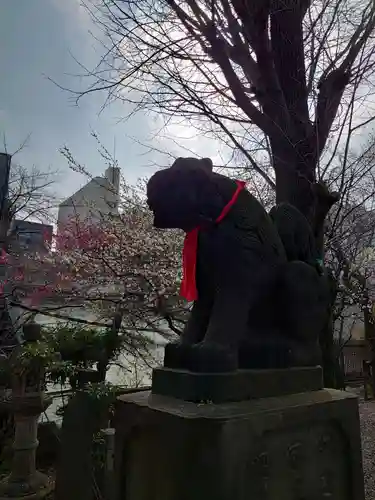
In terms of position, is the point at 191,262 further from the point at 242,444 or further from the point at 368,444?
the point at 368,444

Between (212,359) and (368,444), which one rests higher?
(212,359)

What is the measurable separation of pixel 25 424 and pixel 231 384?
2.43m

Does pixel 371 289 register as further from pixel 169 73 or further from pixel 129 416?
pixel 129 416

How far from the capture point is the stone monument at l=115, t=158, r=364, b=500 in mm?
1268

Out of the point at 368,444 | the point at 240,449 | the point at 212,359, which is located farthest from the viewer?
the point at 368,444

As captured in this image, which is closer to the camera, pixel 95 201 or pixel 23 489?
pixel 23 489

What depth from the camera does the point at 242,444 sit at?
1.27m

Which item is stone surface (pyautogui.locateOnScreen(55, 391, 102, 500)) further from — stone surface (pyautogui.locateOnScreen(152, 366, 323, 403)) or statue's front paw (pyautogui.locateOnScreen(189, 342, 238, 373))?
statue's front paw (pyautogui.locateOnScreen(189, 342, 238, 373))

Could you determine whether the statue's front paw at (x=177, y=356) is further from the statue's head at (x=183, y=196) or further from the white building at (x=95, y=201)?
the white building at (x=95, y=201)

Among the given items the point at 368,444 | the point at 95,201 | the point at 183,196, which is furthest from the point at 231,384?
the point at 95,201

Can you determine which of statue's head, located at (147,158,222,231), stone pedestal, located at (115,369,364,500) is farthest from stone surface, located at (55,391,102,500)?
statue's head, located at (147,158,222,231)

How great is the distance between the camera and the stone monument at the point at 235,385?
127 centimetres

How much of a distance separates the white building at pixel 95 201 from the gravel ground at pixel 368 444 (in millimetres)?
4650

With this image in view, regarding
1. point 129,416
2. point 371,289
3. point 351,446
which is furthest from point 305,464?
point 371,289
